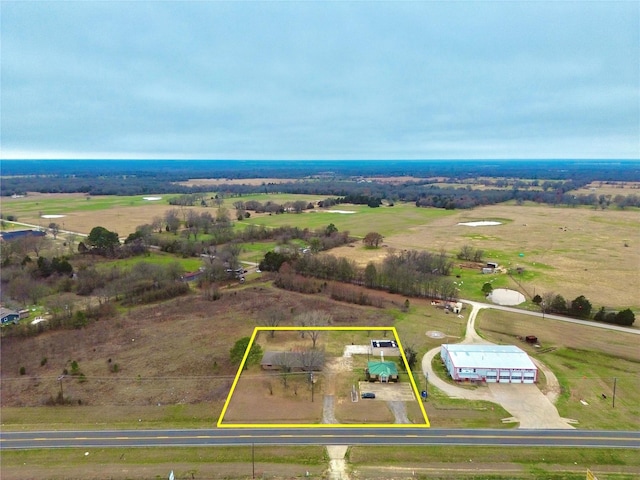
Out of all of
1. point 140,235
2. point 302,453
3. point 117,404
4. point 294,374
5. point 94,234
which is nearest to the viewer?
point 302,453

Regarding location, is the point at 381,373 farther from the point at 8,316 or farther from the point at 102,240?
the point at 102,240

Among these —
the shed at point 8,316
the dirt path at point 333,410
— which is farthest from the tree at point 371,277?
the shed at point 8,316

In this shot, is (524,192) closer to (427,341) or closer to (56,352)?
(427,341)

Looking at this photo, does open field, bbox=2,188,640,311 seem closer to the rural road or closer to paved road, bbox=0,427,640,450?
the rural road

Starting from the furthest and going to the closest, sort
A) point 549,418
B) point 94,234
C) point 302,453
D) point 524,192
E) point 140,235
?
point 524,192 < point 140,235 < point 94,234 < point 549,418 < point 302,453

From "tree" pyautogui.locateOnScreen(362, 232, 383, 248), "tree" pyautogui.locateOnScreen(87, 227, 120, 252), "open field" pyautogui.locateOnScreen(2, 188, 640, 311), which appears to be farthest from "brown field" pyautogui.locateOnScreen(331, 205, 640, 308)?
"tree" pyautogui.locateOnScreen(87, 227, 120, 252)

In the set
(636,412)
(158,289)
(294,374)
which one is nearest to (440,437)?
(294,374)
